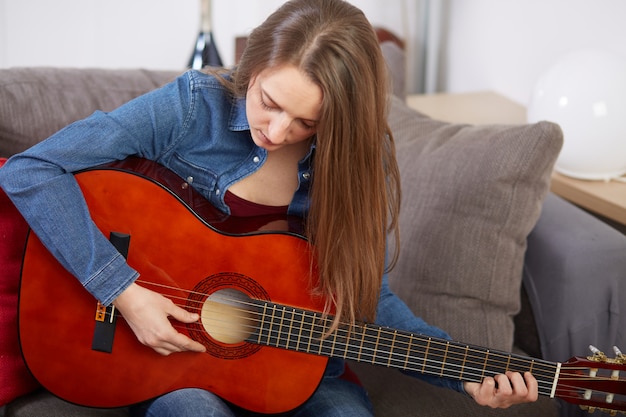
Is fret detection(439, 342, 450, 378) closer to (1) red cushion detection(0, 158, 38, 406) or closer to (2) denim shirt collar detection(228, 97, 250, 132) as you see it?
(2) denim shirt collar detection(228, 97, 250, 132)

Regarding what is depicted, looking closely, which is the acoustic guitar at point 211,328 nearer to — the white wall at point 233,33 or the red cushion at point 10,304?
the red cushion at point 10,304

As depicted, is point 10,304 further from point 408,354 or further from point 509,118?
point 509,118

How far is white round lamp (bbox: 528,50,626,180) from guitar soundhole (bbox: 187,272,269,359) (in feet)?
3.08

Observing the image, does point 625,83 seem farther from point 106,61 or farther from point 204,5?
point 106,61

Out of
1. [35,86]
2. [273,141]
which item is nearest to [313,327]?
[273,141]

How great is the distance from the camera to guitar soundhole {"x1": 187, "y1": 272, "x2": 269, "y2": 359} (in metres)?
1.26

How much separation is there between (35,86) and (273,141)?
0.69 meters

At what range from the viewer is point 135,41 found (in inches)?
129

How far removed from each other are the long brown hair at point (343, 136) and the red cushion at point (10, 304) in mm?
→ 445

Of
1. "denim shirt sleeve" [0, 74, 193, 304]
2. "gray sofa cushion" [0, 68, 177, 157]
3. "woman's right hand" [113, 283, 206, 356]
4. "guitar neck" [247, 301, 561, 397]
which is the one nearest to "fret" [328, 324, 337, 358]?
"guitar neck" [247, 301, 561, 397]

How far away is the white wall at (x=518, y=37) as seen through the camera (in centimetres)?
218

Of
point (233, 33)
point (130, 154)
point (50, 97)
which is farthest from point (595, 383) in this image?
point (233, 33)

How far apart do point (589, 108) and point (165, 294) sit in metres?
1.09

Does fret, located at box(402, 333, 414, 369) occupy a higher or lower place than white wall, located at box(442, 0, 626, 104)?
lower
